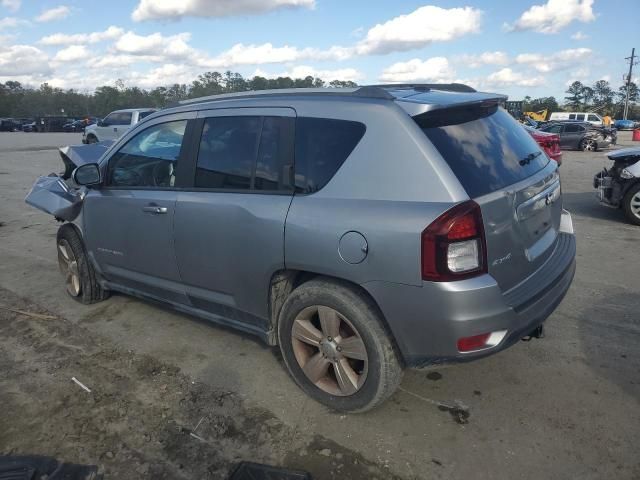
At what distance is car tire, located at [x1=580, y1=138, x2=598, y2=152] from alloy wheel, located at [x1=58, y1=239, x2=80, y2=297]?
23.5 meters

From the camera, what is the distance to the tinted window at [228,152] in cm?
317

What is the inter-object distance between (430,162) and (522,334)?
1054 millimetres

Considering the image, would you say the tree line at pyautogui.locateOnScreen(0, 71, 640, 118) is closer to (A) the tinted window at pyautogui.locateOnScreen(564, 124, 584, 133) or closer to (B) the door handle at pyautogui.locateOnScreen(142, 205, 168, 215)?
(A) the tinted window at pyautogui.locateOnScreen(564, 124, 584, 133)

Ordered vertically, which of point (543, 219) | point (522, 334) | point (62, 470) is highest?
point (543, 219)

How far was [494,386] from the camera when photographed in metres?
3.17

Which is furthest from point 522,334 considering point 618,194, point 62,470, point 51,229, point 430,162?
point 51,229

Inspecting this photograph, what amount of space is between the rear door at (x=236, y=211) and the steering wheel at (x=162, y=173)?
0.84ft

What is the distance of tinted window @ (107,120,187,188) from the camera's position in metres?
3.64

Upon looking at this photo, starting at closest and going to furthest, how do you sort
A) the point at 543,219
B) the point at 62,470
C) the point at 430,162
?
the point at 62,470 → the point at 430,162 → the point at 543,219

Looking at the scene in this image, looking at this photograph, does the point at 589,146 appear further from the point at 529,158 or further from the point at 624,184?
the point at 529,158

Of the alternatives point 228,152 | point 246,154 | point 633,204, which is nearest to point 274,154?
point 246,154

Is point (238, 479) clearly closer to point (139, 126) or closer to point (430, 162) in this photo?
point (430, 162)

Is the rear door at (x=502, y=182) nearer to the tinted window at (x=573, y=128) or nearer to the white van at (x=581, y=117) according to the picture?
the tinted window at (x=573, y=128)

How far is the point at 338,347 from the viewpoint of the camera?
2855 millimetres
